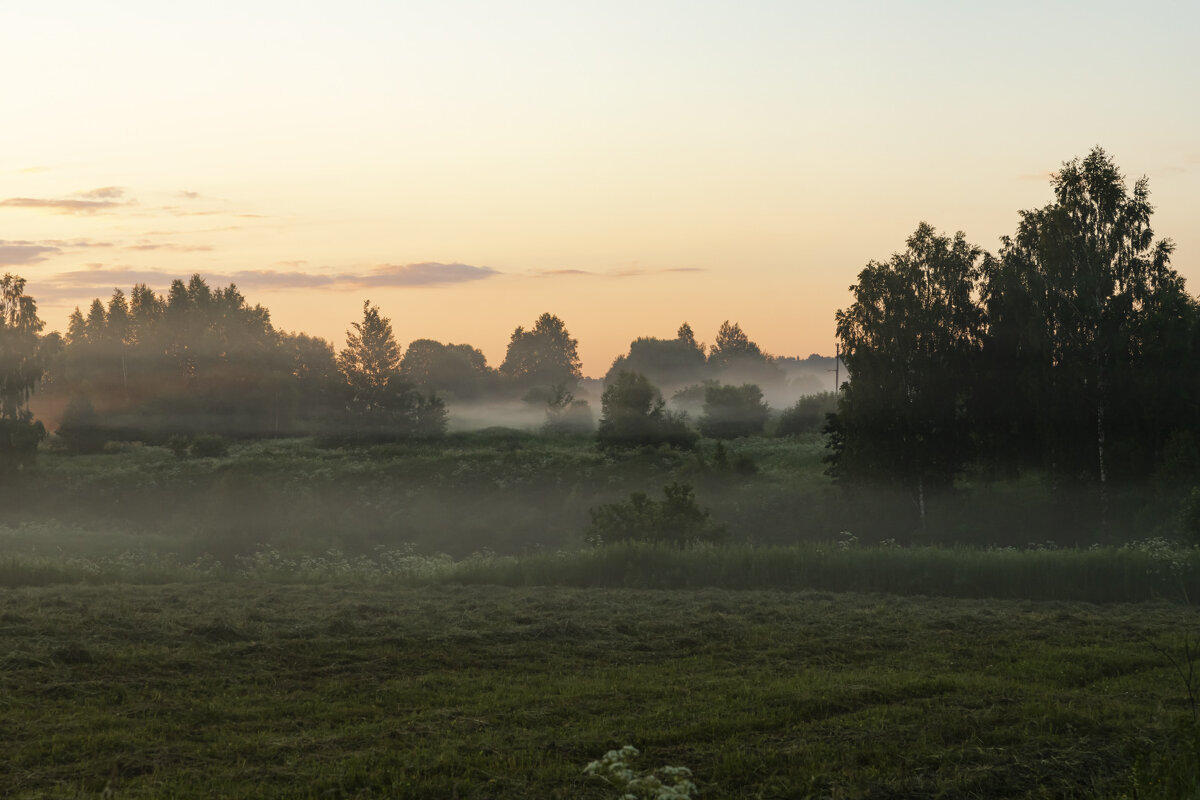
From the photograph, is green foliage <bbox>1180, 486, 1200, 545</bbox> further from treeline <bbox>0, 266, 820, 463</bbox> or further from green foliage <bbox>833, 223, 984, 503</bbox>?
treeline <bbox>0, 266, 820, 463</bbox>

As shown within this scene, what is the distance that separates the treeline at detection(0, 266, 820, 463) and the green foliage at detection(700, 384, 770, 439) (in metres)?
0.11

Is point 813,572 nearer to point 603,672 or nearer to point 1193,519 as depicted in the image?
point 603,672

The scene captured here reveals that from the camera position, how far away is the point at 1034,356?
37219mm

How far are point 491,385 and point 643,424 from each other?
81.2m

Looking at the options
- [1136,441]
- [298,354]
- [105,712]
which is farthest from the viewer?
[298,354]

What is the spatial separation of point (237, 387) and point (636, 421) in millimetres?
48975

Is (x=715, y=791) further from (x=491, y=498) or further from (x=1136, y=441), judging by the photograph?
(x=491, y=498)

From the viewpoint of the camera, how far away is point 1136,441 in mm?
35500

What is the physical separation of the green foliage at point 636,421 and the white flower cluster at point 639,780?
161 feet

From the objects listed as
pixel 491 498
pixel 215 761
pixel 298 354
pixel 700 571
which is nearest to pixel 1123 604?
pixel 700 571

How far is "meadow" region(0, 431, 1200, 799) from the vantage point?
902 centimetres

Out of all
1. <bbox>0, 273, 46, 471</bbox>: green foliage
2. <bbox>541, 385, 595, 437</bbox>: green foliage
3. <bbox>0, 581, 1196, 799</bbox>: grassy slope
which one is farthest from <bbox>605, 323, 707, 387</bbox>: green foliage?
<bbox>0, 581, 1196, 799</bbox>: grassy slope

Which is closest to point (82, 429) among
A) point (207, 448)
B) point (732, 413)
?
point (207, 448)

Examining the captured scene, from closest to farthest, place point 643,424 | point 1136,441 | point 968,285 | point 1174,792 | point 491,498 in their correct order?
point 1174,792, point 1136,441, point 968,285, point 491,498, point 643,424
